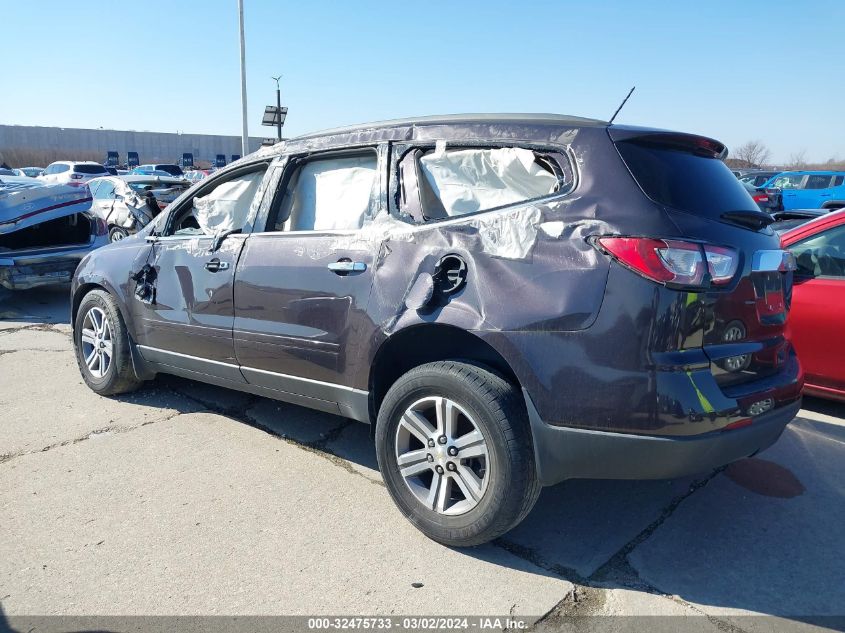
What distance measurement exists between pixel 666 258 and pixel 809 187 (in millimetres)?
20918

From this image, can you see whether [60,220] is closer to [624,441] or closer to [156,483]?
[156,483]

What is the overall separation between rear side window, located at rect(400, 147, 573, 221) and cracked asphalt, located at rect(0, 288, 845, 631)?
1.54 m

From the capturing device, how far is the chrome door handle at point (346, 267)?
3189 millimetres

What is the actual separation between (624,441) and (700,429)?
0.28 metres

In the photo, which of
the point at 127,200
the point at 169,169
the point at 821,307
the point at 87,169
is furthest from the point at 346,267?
the point at 169,169

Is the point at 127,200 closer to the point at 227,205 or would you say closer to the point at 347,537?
the point at 227,205

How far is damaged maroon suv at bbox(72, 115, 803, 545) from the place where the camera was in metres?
2.47

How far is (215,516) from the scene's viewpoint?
3.21 meters

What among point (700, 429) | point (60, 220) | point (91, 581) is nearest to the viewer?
point (700, 429)

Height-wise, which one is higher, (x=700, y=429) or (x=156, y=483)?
(x=700, y=429)

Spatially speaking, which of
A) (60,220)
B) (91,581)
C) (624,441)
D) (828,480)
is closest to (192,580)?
(91,581)

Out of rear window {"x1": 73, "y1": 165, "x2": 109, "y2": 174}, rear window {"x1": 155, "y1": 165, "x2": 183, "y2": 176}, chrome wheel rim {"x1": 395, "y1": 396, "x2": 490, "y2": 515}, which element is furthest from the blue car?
rear window {"x1": 155, "y1": 165, "x2": 183, "y2": 176}

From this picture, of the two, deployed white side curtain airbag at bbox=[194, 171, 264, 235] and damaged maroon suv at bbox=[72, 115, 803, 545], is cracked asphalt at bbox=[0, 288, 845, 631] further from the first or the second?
deployed white side curtain airbag at bbox=[194, 171, 264, 235]

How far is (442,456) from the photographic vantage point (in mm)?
2904
